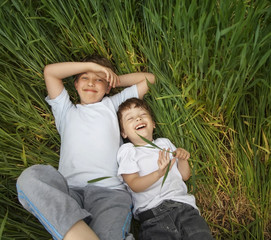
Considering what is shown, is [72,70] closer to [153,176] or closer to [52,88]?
[52,88]

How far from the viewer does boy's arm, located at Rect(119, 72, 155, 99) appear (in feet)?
5.26

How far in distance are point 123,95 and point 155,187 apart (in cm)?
69

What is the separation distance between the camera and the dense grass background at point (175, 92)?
1285mm

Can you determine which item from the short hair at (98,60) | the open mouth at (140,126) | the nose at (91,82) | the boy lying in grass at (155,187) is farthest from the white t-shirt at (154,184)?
the short hair at (98,60)

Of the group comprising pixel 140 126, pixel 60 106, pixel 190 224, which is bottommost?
pixel 190 224

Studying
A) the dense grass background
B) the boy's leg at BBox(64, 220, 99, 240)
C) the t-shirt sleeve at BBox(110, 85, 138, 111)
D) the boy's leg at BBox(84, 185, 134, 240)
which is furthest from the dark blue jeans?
the t-shirt sleeve at BBox(110, 85, 138, 111)

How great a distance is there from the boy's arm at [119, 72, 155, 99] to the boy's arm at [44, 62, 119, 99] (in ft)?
0.28

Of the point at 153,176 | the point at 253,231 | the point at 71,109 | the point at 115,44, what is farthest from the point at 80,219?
the point at 115,44

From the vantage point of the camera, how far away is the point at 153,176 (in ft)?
4.09

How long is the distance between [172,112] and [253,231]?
90 centimetres

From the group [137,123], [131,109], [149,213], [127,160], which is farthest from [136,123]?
[149,213]

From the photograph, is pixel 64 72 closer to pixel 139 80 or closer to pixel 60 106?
pixel 60 106

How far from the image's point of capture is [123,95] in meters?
1.64

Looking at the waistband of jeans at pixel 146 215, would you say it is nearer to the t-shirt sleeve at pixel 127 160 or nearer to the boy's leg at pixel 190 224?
the boy's leg at pixel 190 224
